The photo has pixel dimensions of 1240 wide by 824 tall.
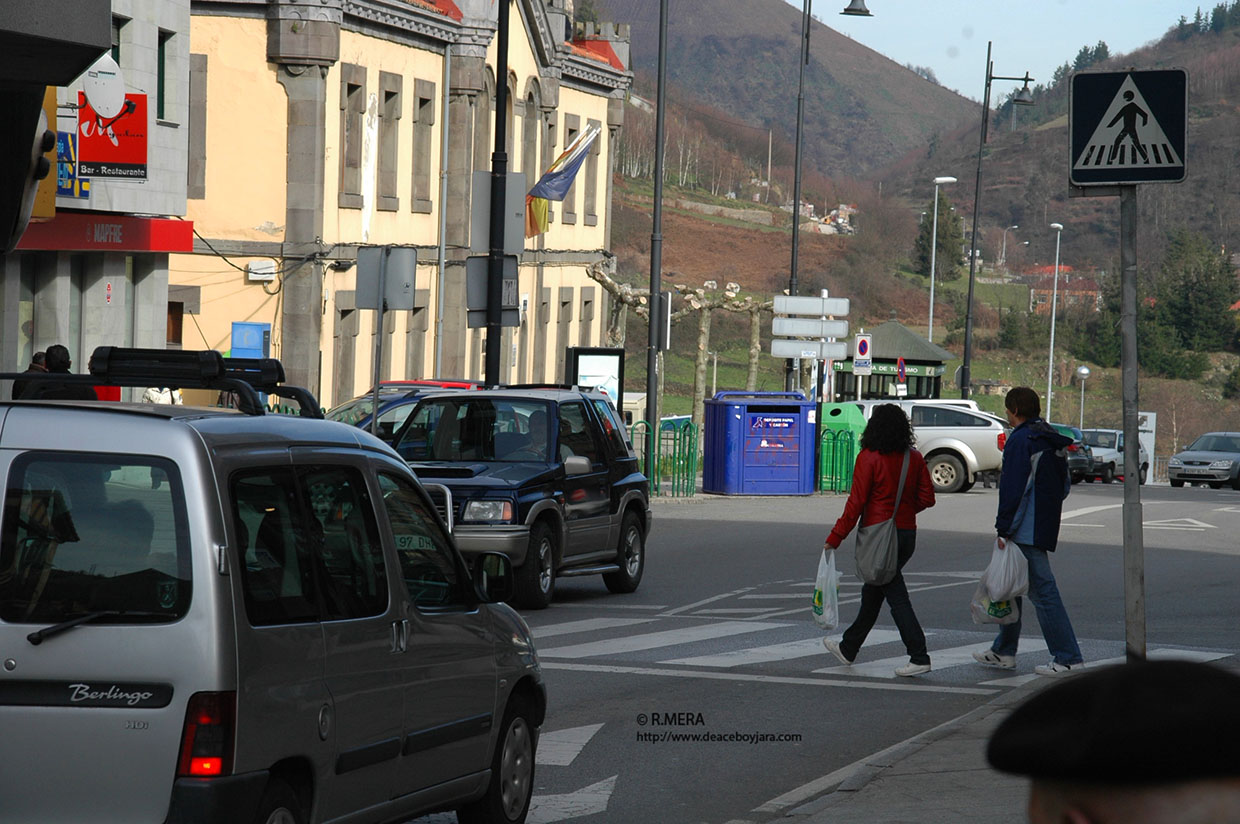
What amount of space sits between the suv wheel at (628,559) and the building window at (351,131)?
705 inches

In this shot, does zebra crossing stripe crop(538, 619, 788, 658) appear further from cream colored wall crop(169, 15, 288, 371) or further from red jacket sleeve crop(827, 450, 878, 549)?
cream colored wall crop(169, 15, 288, 371)

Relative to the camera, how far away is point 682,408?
8750 cm

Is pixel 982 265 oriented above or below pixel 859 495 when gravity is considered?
above

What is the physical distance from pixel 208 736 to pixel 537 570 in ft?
31.2

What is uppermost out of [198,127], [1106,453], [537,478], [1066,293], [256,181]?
[1066,293]

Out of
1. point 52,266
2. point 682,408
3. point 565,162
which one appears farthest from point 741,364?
point 52,266

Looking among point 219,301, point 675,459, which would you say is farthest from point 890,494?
point 219,301

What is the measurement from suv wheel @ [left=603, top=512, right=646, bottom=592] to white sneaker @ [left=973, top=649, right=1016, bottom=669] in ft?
14.9

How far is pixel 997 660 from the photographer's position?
39.0ft

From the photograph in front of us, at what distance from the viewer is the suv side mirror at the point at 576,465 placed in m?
14.5

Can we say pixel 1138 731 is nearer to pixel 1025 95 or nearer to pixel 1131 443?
pixel 1131 443

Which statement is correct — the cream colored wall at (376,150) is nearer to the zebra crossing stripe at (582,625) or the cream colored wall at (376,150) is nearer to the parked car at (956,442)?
the parked car at (956,442)

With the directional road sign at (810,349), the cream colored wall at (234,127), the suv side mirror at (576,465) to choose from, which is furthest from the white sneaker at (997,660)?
the cream colored wall at (234,127)

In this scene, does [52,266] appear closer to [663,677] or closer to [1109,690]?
[663,677]
